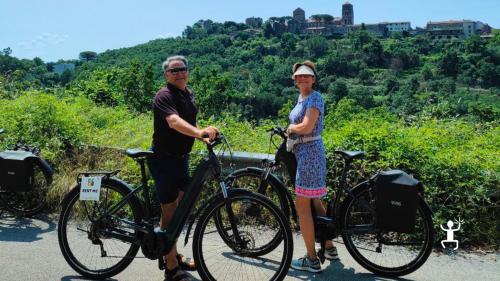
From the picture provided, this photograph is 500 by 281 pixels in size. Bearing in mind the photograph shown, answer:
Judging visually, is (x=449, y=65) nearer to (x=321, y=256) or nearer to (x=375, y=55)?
(x=375, y=55)

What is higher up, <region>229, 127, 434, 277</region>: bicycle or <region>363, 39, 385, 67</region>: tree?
<region>363, 39, 385, 67</region>: tree

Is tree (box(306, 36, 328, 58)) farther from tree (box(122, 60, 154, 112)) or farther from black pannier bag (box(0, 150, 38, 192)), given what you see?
black pannier bag (box(0, 150, 38, 192))

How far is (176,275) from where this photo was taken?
13.6 ft

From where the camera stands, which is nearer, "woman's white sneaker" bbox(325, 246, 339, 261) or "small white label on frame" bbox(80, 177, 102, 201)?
"small white label on frame" bbox(80, 177, 102, 201)

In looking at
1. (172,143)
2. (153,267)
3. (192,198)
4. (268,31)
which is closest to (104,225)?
(153,267)

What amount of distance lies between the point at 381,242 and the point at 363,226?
22 cm

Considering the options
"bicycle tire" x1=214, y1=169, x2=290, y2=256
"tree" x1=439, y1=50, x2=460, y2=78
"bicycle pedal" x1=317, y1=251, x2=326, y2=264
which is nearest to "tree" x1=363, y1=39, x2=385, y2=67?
"tree" x1=439, y1=50, x2=460, y2=78

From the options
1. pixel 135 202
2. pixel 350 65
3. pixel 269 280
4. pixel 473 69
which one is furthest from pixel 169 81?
pixel 350 65

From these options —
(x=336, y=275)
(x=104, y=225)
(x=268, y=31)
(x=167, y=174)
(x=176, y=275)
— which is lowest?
(x=336, y=275)

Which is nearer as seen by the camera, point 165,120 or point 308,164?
point 165,120

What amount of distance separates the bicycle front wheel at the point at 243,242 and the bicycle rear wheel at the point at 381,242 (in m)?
0.73

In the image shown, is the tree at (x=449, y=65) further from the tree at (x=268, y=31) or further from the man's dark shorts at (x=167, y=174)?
the man's dark shorts at (x=167, y=174)

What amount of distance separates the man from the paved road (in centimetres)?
55

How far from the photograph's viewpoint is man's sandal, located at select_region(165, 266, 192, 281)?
4133mm
